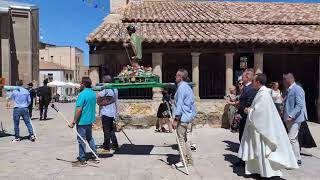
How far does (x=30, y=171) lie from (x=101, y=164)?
4.22 ft

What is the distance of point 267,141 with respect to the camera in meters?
7.16

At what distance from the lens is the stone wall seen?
1441 centimetres

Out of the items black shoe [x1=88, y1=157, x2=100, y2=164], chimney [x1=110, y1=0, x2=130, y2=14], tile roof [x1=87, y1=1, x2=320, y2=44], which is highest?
chimney [x1=110, y1=0, x2=130, y2=14]

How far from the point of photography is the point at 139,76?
944 centimetres

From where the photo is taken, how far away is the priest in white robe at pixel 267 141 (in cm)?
712

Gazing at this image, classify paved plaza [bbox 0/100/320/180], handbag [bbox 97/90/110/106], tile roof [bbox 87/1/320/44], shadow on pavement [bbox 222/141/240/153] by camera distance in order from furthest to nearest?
tile roof [bbox 87/1/320/44] < shadow on pavement [bbox 222/141/240/153] < handbag [bbox 97/90/110/106] < paved plaza [bbox 0/100/320/180]

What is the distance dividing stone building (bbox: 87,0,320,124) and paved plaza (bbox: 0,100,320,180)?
3.07 meters

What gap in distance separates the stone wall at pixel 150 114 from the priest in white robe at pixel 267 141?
7320 mm

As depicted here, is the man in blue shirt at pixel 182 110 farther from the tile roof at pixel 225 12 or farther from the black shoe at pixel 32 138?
the tile roof at pixel 225 12

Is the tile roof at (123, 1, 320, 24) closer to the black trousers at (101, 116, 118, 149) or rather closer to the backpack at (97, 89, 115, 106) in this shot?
the backpack at (97, 89, 115, 106)

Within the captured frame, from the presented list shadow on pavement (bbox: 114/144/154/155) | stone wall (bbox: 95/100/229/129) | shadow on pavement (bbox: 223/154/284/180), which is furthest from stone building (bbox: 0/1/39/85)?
shadow on pavement (bbox: 223/154/284/180)

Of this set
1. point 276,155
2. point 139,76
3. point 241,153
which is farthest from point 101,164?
point 276,155

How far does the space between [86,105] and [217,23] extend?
1003cm

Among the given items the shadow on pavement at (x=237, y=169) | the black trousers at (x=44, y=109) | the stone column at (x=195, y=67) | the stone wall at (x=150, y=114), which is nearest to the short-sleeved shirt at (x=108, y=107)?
the shadow on pavement at (x=237, y=169)
